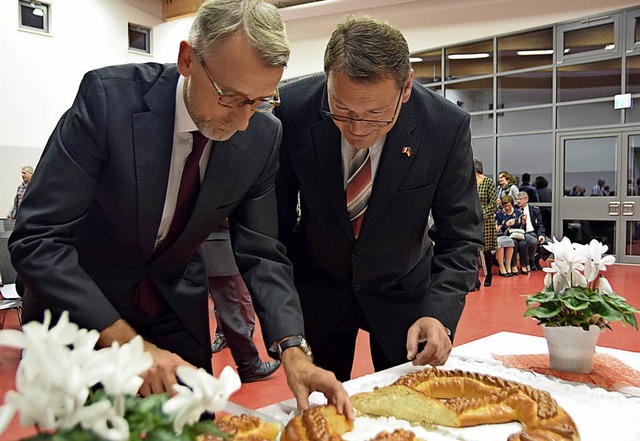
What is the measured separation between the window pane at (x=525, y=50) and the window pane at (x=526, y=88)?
163 mm

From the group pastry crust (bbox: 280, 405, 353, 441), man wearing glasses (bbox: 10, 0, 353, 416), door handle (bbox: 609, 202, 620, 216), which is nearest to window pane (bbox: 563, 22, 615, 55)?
door handle (bbox: 609, 202, 620, 216)

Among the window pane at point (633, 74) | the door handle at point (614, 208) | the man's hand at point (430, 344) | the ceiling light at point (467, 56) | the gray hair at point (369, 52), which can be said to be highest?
the ceiling light at point (467, 56)

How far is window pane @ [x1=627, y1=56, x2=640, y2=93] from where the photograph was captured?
30.6 ft

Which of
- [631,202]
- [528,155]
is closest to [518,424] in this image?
[631,202]

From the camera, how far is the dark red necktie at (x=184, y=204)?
4.88ft

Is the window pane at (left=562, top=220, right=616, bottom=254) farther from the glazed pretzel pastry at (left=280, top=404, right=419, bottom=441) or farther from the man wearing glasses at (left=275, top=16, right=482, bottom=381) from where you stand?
the glazed pretzel pastry at (left=280, top=404, right=419, bottom=441)

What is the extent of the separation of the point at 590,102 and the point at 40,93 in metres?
9.49

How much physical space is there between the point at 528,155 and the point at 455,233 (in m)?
9.53

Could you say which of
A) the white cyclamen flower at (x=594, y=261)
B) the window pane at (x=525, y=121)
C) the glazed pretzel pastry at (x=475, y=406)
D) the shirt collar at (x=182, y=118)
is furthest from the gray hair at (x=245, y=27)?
the window pane at (x=525, y=121)

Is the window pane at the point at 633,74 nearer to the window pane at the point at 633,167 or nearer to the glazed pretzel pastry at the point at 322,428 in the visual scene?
the window pane at the point at 633,167

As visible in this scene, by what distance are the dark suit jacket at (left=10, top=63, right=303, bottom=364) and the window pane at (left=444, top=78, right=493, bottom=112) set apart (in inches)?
393

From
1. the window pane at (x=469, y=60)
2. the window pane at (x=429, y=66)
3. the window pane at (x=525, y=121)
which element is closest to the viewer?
the window pane at (x=525, y=121)

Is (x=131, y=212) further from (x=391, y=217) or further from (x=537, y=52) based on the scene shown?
(x=537, y=52)

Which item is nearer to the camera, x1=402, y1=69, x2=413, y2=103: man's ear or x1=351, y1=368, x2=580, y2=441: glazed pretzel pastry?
x1=351, y1=368, x2=580, y2=441: glazed pretzel pastry
